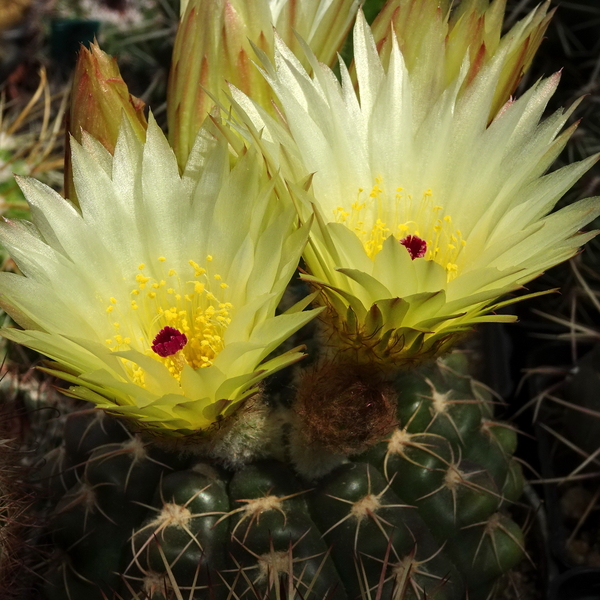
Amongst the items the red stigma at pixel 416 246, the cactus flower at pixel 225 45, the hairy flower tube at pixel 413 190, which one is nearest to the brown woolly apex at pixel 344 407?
the hairy flower tube at pixel 413 190

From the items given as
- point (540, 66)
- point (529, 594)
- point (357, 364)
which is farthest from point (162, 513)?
point (540, 66)

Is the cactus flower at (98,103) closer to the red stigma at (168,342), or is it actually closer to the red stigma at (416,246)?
the red stigma at (168,342)

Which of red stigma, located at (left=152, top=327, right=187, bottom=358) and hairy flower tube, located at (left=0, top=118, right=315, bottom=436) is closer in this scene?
hairy flower tube, located at (left=0, top=118, right=315, bottom=436)

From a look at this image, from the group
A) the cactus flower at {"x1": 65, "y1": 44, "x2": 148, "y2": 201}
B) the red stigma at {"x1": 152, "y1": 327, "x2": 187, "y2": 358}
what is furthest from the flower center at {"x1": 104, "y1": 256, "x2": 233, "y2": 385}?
the cactus flower at {"x1": 65, "y1": 44, "x2": 148, "y2": 201}

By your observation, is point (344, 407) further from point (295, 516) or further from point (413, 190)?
point (413, 190)

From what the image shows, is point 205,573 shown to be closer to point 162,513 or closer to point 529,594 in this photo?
point 162,513

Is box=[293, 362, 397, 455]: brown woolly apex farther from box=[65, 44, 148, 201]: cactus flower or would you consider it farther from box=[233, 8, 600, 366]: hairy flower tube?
box=[65, 44, 148, 201]: cactus flower

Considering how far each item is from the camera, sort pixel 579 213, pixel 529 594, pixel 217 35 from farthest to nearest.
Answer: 1. pixel 529 594
2. pixel 217 35
3. pixel 579 213
